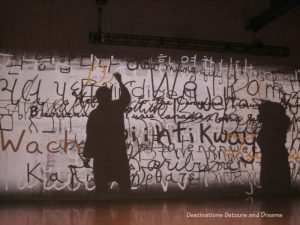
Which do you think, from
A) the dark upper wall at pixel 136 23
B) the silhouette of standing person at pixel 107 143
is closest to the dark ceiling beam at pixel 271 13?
the dark upper wall at pixel 136 23

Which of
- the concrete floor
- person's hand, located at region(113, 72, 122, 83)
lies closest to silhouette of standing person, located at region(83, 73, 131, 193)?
person's hand, located at region(113, 72, 122, 83)

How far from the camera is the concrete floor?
470 centimetres

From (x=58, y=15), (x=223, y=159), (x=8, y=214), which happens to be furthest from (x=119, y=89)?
(x=8, y=214)

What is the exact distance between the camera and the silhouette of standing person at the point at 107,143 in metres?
6.24

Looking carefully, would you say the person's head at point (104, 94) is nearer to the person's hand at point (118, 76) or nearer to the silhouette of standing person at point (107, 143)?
the silhouette of standing person at point (107, 143)

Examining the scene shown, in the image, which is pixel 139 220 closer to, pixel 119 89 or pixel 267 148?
pixel 119 89

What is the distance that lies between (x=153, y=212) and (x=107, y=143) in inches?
59.7

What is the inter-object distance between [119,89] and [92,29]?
3.59ft

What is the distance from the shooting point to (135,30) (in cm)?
653

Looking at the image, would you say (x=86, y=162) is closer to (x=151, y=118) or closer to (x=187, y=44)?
(x=151, y=118)

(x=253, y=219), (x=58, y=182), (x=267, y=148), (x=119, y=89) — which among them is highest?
(x=119, y=89)

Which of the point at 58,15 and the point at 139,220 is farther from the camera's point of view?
the point at 58,15

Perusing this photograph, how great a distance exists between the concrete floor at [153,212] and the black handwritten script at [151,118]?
1.39 feet

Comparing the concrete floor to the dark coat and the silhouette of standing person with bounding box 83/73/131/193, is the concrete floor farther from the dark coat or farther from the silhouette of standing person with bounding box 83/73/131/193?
the dark coat
